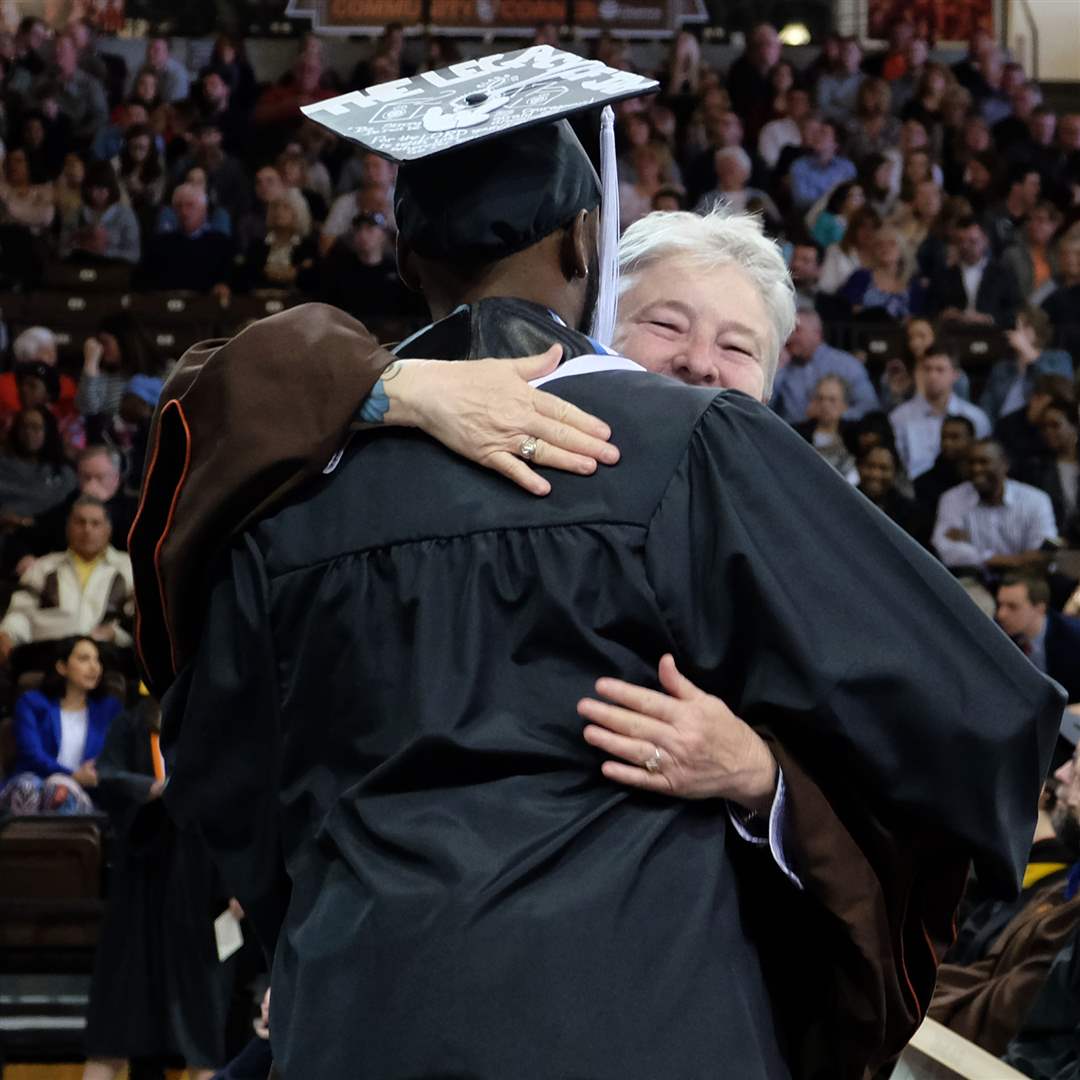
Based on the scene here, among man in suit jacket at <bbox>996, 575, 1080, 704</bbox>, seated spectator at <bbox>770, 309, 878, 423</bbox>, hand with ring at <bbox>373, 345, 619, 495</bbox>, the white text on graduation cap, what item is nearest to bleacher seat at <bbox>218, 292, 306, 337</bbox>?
seated spectator at <bbox>770, 309, 878, 423</bbox>

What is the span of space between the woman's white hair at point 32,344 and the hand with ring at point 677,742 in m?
9.84

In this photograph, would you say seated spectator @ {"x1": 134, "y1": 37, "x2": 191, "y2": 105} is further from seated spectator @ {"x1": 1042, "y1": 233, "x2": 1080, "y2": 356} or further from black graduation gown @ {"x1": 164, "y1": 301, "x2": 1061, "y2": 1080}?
black graduation gown @ {"x1": 164, "y1": 301, "x2": 1061, "y2": 1080}

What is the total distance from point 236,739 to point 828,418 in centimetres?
853

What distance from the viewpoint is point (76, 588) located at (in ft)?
30.2

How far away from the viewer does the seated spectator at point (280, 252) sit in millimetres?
12258

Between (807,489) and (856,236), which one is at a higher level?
(807,489)

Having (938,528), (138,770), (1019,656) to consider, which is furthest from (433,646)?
(938,528)

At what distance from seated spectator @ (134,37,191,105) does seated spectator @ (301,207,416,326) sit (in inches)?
107

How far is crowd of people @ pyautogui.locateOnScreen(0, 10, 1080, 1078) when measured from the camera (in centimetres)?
893

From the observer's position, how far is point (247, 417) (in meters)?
1.90

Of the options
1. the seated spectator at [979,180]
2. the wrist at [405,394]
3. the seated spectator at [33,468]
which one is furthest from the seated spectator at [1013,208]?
the wrist at [405,394]

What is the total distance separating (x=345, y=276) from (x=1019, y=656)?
1035 cm

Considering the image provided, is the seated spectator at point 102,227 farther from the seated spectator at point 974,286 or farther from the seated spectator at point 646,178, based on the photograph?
the seated spectator at point 974,286

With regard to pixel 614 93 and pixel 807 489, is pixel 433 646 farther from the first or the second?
pixel 614 93
